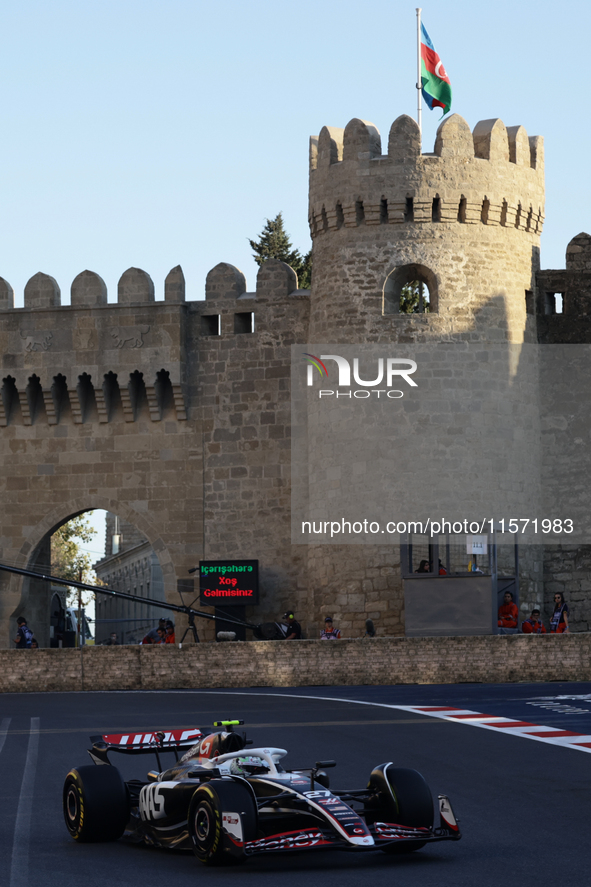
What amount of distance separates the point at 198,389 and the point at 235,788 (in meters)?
26.2

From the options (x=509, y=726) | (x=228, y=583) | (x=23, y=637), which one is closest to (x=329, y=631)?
(x=228, y=583)

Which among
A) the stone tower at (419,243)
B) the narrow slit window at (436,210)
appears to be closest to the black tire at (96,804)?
the stone tower at (419,243)

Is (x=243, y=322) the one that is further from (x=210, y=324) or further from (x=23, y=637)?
(x=23, y=637)

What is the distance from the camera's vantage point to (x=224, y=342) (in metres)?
34.2

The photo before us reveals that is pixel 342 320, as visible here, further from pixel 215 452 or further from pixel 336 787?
pixel 336 787

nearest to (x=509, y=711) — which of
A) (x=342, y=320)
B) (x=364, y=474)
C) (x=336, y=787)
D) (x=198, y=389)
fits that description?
(x=336, y=787)

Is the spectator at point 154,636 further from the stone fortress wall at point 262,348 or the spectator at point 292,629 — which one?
the spectator at point 292,629

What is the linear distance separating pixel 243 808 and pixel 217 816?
0.52 ft

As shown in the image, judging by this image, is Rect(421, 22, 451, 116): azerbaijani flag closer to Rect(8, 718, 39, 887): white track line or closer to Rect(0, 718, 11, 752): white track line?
Rect(0, 718, 11, 752): white track line

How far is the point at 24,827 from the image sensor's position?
33.4 ft

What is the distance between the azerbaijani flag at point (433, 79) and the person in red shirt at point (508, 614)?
12.1 metres

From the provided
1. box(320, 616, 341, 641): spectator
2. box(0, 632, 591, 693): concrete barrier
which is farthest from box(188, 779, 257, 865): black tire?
box(320, 616, 341, 641): spectator

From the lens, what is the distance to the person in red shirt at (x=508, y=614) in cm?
2869

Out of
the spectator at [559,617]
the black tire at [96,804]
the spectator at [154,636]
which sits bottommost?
the black tire at [96,804]
